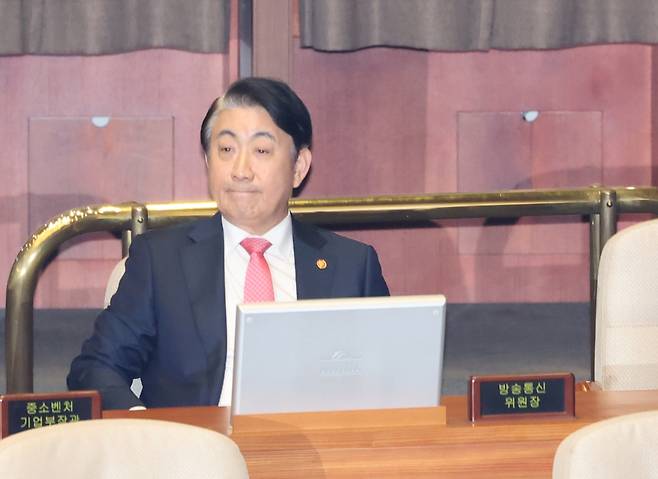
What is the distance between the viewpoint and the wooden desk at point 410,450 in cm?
174

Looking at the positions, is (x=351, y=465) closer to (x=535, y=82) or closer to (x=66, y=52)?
(x=66, y=52)

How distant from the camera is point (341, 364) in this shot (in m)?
1.74

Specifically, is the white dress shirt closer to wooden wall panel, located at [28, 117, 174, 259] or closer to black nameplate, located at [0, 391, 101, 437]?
black nameplate, located at [0, 391, 101, 437]

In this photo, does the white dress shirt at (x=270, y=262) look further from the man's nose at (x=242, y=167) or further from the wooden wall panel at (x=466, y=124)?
the wooden wall panel at (x=466, y=124)

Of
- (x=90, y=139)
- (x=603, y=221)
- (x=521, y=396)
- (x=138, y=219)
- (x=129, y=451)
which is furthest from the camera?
(x=90, y=139)

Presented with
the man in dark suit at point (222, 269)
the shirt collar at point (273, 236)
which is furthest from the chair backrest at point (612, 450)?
the shirt collar at point (273, 236)

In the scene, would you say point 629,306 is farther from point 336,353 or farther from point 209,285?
point 336,353

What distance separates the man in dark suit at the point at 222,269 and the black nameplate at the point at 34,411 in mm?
470

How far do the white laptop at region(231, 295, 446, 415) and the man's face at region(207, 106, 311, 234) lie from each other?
2.28 feet

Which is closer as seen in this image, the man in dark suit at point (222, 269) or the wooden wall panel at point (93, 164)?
the man in dark suit at point (222, 269)

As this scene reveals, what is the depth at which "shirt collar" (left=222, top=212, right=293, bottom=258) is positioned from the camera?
2.47 metres

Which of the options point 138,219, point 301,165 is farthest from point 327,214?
point 301,165

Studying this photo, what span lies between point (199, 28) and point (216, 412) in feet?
7.91

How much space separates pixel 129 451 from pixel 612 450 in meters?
0.56
